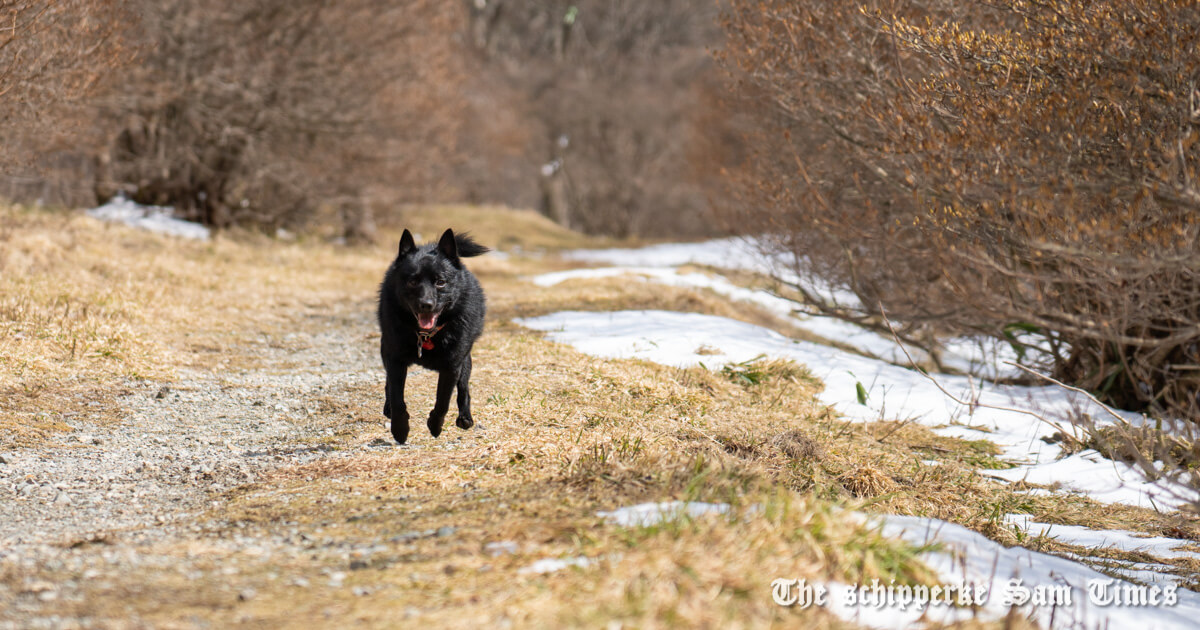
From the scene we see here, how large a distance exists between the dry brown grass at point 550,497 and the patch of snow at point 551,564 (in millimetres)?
36

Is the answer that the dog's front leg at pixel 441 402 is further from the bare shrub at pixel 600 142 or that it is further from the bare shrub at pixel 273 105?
the bare shrub at pixel 600 142

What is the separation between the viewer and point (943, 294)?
906 centimetres

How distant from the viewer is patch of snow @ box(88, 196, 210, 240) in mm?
17844

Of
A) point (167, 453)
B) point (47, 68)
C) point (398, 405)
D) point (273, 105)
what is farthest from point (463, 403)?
point (273, 105)

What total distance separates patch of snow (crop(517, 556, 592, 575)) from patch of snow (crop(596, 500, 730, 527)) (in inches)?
12.5

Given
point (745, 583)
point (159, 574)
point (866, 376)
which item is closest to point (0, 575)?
point (159, 574)

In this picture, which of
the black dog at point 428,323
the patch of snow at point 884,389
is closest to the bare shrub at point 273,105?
the patch of snow at point 884,389

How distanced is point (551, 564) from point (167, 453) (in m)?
3.19

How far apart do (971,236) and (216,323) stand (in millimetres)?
7890

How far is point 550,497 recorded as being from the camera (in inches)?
168

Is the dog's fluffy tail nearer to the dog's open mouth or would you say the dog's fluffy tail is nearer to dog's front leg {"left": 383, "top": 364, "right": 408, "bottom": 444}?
the dog's open mouth

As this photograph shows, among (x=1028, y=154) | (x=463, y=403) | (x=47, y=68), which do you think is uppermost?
(x=47, y=68)

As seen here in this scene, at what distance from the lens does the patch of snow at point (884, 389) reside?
7.17 metres

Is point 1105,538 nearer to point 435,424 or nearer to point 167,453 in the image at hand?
point 435,424
